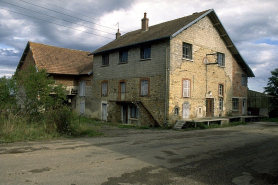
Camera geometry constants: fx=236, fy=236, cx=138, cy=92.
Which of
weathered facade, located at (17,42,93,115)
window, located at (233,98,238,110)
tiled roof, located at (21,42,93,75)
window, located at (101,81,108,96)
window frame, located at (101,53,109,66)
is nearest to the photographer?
window, located at (101,81,108,96)

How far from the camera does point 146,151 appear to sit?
809 centimetres

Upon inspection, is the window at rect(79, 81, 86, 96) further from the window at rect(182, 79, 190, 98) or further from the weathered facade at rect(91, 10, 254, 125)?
the window at rect(182, 79, 190, 98)

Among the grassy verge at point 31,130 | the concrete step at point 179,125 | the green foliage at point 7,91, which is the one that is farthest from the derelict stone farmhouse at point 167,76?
the green foliage at point 7,91

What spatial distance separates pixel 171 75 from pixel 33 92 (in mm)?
9435

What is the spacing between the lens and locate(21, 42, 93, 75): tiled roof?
80.1ft

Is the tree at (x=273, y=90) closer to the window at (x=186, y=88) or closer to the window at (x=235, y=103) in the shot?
the window at (x=235, y=103)

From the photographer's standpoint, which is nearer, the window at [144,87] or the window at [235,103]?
the window at [144,87]

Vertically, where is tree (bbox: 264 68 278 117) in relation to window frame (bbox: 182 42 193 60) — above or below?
below

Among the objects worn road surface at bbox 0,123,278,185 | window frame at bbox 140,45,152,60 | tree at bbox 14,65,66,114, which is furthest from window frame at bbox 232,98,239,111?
tree at bbox 14,65,66,114

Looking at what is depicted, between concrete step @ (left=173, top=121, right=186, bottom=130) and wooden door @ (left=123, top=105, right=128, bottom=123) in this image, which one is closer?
concrete step @ (left=173, top=121, right=186, bottom=130)

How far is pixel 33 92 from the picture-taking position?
13.0 m

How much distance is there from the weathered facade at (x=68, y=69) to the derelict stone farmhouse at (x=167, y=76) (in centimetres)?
11

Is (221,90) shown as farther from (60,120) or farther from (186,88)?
(60,120)

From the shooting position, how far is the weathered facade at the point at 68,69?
24641 millimetres
